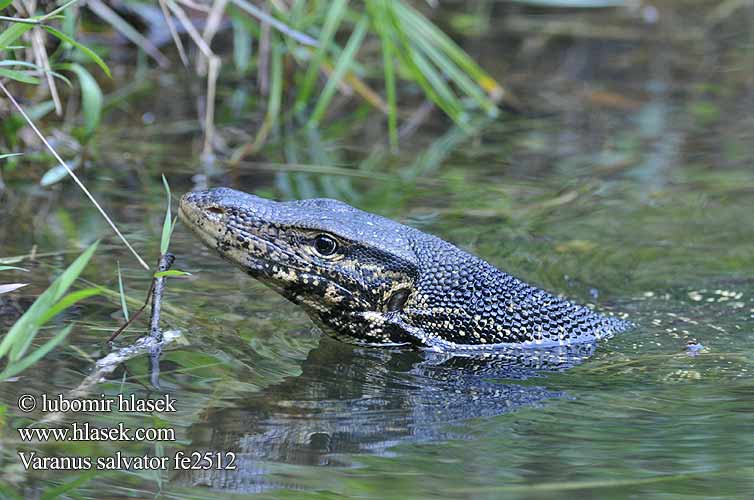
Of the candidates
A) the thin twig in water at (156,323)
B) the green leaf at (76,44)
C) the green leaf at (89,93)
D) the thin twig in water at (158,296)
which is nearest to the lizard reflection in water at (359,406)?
the thin twig in water at (156,323)

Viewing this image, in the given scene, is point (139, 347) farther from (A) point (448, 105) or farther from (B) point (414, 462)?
(A) point (448, 105)

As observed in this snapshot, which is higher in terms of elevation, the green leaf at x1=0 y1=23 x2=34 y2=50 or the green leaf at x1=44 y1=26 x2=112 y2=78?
the green leaf at x1=0 y1=23 x2=34 y2=50

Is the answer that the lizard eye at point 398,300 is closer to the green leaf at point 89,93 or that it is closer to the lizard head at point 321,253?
the lizard head at point 321,253

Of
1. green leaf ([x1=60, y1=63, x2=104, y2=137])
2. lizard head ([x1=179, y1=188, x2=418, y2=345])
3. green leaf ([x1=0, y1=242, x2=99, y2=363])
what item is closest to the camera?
green leaf ([x1=0, y1=242, x2=99, y2=363])

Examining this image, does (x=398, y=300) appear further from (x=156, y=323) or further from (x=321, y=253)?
(x=156, y=323)

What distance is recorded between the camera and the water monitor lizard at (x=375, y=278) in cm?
482

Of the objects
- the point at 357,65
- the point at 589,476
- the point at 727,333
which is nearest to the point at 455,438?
the point at 589,476

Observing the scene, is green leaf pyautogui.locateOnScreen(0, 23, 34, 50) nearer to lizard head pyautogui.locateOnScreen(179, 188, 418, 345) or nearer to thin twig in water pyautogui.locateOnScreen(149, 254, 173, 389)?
lizard head pyautogui.locateOnScreen(179, 188, 418, 345)

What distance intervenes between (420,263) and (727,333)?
1607mm

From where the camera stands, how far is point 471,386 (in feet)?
15.7

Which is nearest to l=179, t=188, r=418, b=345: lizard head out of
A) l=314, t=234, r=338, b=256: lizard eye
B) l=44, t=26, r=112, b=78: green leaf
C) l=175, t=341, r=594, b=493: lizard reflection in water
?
l=314, t=234, r=338, b=256: lizard eye

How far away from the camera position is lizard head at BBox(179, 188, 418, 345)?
480cm

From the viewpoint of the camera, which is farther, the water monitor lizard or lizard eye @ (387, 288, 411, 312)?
lizard eye @ (387, 288, 411, 312)

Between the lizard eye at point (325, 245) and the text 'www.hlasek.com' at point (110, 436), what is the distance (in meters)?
0.93
